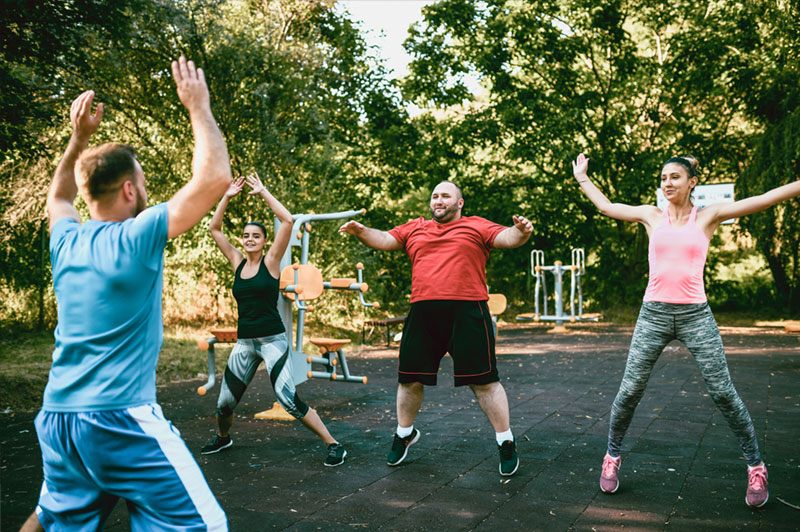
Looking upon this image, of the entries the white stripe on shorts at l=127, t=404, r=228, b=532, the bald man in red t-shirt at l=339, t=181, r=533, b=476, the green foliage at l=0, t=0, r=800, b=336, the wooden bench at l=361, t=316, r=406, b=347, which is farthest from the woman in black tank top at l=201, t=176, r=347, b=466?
the green foliage at l=0, t=0, r=800, b=336

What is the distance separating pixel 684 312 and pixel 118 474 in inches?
117

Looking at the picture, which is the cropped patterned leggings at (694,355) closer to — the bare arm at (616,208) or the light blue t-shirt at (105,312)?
the bare arm at (616,208)

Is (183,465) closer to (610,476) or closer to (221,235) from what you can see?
(610,476)

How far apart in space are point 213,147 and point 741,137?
19154 mm

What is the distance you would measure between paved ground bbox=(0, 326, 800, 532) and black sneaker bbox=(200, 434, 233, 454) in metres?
0.09

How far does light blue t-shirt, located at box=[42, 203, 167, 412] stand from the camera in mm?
1896

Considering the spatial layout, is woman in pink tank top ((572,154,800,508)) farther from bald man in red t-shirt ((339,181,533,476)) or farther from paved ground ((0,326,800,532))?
bald man in red t-shirt ((339,181,533,476))

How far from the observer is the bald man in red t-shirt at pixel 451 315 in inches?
167

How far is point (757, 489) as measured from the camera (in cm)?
355

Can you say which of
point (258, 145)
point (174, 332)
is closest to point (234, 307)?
point (174, 332)

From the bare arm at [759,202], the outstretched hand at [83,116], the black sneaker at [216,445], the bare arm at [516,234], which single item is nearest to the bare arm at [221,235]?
the black sneaker at [216,445]

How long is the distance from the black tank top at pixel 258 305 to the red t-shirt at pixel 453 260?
1.11 m

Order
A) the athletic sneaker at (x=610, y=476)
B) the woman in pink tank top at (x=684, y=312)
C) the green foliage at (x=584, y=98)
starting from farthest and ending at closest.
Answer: the green foliage at (x=584, y=98) < the athletic sneaker at (x=610, y=476) < the woman in pink tank top at (x=684, y=312)

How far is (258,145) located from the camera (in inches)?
511
